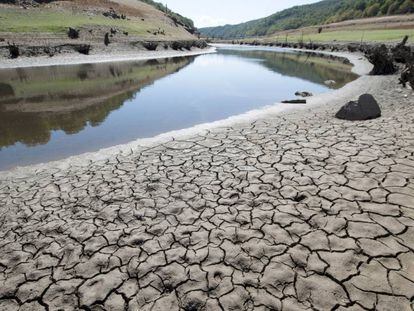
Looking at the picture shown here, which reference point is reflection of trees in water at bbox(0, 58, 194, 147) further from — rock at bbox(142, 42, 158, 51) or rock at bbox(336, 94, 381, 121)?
rock at bbox(142, 42, 158, 51)

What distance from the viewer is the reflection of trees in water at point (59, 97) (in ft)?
33.8

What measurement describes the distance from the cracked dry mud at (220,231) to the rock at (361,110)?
183cm

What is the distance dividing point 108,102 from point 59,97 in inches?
103

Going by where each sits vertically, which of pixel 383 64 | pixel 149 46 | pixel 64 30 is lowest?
pixel 383 64

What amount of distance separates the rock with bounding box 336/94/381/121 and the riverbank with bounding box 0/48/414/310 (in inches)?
58.2

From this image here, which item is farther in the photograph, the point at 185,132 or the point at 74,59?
the point at 74,59

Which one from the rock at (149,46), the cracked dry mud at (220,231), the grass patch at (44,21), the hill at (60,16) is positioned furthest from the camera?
the rock at (149,46)

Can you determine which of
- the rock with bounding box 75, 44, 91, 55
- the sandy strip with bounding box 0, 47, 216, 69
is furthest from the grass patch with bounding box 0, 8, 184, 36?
the sandy strip with bounding box 0, 47, 216, 69

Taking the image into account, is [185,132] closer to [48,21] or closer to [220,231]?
[220,231]

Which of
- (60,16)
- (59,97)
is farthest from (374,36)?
(59,97)

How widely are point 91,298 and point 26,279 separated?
937 millimetres

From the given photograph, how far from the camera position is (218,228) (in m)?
4.23

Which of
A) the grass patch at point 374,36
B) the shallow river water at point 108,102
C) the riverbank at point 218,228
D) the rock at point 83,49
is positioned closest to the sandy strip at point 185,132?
the riverbank at point 218,228

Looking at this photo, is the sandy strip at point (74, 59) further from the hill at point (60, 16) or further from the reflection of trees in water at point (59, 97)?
the hill at point (60, 16)
